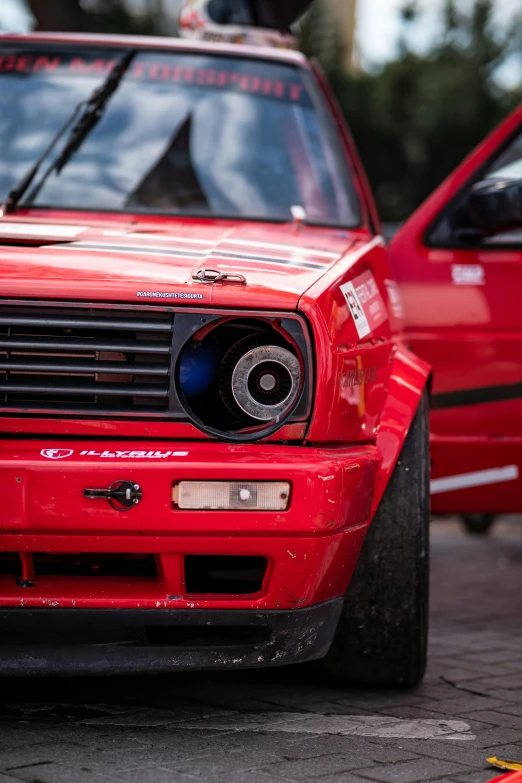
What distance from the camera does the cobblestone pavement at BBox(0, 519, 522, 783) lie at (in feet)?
10.0

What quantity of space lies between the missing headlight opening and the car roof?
2.09 m

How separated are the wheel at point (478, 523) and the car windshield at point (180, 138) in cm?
450

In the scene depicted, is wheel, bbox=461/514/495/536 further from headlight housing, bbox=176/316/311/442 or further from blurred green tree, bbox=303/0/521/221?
blurred green tree, bbox=303/0/521/221

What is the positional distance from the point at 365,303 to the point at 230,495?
823 mm

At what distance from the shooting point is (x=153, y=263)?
3.42m

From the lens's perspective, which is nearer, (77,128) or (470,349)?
(77,128)

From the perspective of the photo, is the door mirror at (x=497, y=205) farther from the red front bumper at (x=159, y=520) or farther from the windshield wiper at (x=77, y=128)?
the red front bumper at (x=159, y=520)

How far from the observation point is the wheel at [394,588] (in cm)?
370

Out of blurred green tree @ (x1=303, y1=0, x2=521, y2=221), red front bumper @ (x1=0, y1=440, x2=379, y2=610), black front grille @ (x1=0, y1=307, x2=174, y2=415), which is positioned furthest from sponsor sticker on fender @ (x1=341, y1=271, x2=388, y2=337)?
blurred green tree @ (x1=303, y1=0, x2=521, y2=221)

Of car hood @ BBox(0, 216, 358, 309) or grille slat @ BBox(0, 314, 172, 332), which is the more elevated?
car hood @ BBox(0, 216, 358, 309)

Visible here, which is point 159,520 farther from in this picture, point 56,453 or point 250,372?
point 250,372

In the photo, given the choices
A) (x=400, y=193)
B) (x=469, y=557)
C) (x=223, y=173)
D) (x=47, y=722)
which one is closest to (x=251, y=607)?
(x=47, y=722)

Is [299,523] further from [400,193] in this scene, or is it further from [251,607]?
[400,193]

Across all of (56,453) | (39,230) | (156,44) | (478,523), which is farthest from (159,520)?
(478,523)
